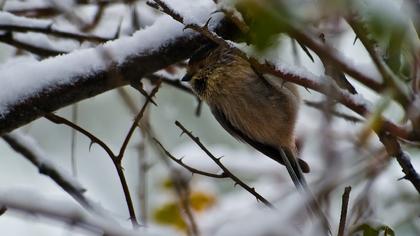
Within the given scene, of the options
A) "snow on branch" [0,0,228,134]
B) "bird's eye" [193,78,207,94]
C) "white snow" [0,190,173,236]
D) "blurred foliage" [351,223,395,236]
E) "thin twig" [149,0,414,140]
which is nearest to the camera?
"white snow" [0,190,173,236]

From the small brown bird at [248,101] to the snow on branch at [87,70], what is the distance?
0.58 metres

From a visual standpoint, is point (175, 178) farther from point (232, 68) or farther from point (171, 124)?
point (171, 124)

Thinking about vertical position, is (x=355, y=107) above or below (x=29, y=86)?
below

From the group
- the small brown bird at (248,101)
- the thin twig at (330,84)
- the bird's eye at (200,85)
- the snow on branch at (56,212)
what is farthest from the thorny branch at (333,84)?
the bird's eye at (200,85)

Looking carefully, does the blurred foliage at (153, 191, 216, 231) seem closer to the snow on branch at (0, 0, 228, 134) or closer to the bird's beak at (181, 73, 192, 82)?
the bird's beak at (181, 73, 192, 82)

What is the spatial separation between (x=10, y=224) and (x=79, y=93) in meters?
2.84

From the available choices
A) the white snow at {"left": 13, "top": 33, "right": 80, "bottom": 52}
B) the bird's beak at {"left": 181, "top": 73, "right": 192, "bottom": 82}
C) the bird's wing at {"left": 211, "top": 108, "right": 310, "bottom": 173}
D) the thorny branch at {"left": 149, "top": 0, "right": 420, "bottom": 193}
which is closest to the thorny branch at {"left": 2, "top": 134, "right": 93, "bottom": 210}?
the white snow at {"left": 13, "top": 33, "right": 80, "bottom": 52}

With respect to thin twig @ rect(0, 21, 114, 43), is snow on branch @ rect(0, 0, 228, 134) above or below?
below

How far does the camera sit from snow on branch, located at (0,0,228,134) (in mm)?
2496

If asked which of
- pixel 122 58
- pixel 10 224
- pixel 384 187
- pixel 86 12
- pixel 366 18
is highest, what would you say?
pixel 86 12

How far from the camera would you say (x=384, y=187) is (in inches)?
168

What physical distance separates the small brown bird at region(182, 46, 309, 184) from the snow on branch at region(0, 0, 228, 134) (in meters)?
0.58

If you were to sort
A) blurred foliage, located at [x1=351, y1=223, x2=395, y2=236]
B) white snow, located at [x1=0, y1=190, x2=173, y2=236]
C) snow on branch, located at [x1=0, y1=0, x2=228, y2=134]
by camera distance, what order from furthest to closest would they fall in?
snow on branch, located at [x1=0, y1=0, x2=228, y2=134]
blurred foliage, located at [x1=351, y1=223, x2=395, y2=236]
white snow, located at [x1=0, y1=190, x2=173, y2=236]

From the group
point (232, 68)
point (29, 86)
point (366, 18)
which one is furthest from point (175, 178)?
point (366, 18)
